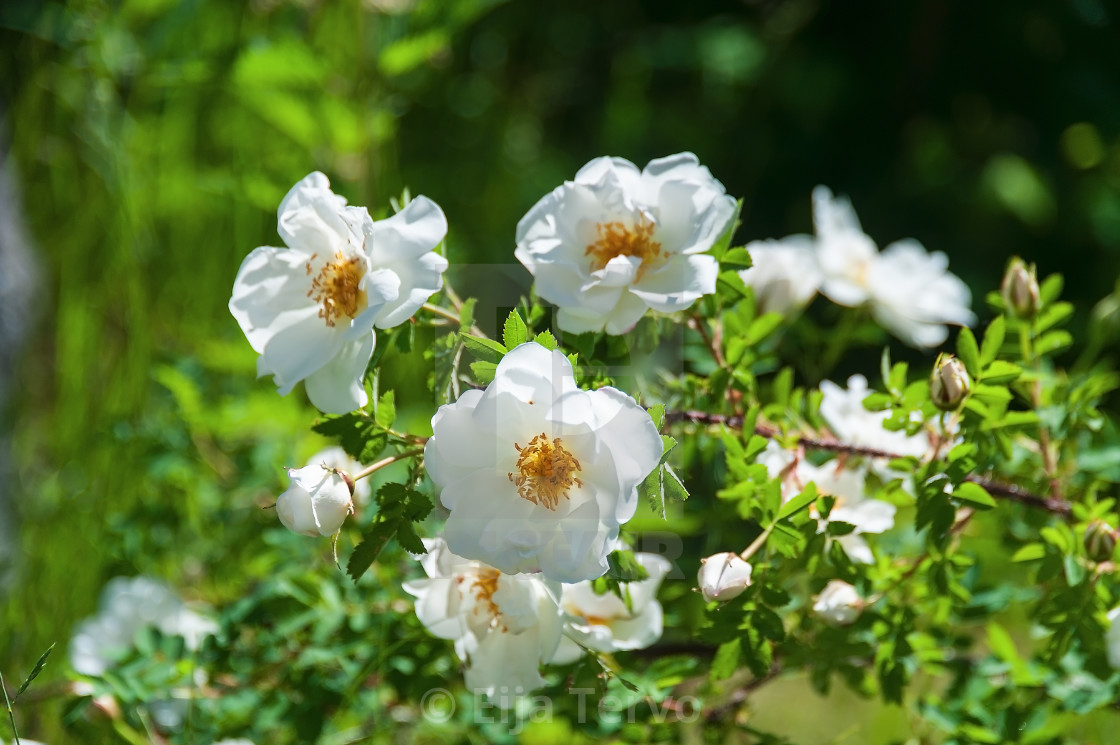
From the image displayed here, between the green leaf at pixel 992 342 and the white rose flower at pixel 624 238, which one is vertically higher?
the white rose flower at pixel 624 238

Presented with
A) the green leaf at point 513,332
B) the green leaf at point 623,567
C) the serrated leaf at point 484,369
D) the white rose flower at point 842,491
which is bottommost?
the white rose flower at point 842,491

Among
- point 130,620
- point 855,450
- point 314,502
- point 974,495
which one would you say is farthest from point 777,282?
point 130,620

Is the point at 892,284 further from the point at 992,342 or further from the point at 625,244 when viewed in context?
the point at 625,244

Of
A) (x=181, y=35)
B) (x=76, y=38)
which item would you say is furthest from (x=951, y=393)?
(x=181, y=35)

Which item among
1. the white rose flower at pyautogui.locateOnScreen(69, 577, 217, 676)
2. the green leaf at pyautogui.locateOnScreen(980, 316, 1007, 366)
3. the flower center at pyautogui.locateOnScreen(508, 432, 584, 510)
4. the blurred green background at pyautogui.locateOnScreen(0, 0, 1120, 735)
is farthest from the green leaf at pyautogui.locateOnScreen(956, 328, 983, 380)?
the white rose flower at pyautogui.locateOnScreen(69, 577, 217, 676)

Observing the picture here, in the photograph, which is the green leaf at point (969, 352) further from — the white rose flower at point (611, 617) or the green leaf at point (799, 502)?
the white rose flower at point (611, 617)

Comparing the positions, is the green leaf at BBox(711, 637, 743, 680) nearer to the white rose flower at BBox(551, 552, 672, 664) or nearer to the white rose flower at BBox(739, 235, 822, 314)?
the white rose flower at BBox(551, 552, 672, 664)

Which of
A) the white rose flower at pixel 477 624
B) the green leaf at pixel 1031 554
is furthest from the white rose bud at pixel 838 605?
the white rose flower at pixel 477 624
